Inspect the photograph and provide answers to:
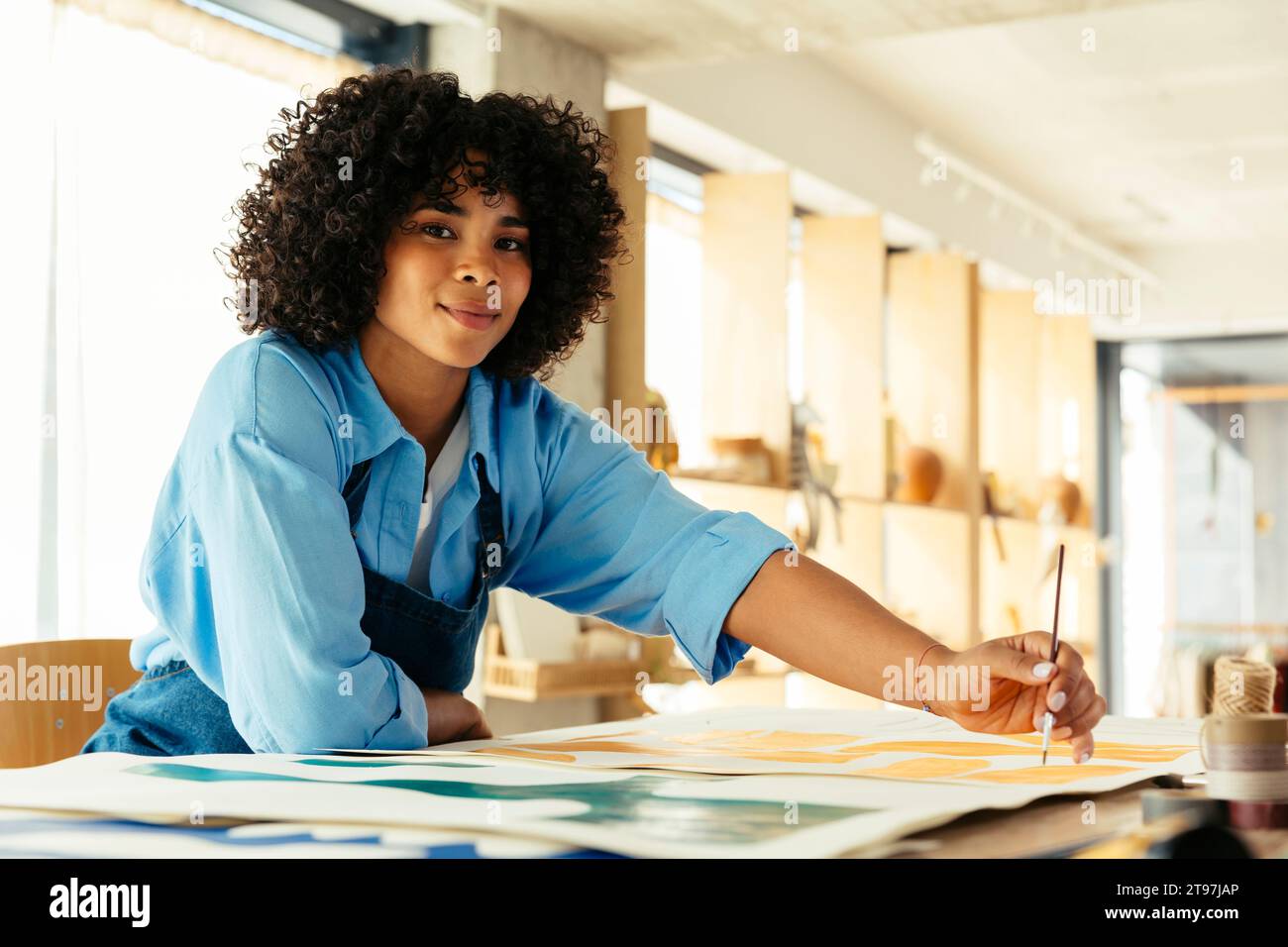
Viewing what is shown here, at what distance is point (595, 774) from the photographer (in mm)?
979

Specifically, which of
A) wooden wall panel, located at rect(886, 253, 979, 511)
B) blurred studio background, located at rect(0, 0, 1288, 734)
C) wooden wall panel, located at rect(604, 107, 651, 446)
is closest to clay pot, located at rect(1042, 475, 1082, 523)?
blurred studio background, located at rect(0, 0, 1288, 734)

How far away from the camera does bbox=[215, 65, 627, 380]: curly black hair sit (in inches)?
58.7

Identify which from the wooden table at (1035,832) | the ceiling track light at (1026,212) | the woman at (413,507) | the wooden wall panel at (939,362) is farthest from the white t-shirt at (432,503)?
the wooden wall panel at (939,362)

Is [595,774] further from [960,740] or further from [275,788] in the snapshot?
[960,740]

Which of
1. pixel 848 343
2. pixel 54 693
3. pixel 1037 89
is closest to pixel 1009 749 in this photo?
pixel 54 693

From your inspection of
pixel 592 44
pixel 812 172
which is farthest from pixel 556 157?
pixel 812 172

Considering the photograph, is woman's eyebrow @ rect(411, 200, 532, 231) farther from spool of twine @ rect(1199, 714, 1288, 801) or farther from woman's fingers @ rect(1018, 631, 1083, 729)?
spool of twine @ rect(1199, 714, 1288, 801)

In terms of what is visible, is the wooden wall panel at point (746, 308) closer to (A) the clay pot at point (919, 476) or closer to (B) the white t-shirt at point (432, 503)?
(A) the clay pot at point (919, 476)

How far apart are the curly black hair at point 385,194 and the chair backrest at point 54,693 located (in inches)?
16.4

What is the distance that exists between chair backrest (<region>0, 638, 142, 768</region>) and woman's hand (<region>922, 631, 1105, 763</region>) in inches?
36.1

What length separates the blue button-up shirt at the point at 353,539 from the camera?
3.97ft

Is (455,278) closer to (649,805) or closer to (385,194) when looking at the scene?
(385,194)

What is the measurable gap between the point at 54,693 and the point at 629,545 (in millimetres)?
639
